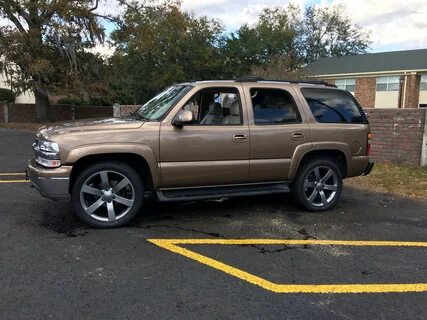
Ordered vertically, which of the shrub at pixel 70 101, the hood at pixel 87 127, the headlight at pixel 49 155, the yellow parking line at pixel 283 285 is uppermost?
the shrub at pixel 70 101

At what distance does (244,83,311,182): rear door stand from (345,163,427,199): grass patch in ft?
10.1

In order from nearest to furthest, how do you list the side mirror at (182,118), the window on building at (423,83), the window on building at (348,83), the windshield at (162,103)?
1. the side mirror at (182,118)
2. the windshield at (162,103)
3. the window on building at (423,83)
4. the window on building at (348,83)

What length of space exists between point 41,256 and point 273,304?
2.43 m

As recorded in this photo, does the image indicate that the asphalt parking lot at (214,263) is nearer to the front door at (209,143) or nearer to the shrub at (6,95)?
the front door at (209,143)

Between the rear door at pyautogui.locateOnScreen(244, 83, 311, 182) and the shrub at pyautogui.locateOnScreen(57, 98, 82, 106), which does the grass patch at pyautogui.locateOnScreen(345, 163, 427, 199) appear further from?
the shrub at pyautogui.locateOnScreen(57, 98, 82, 106)

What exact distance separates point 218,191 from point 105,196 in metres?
1.49

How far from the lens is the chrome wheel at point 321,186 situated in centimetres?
679

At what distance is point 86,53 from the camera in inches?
978

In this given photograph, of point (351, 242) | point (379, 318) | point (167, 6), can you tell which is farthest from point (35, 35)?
point (379, 318)

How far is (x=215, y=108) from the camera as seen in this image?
633cm

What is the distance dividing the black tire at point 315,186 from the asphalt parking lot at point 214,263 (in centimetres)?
18

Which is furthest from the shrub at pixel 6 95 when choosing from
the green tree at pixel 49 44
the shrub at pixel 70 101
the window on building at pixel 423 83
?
the window on building at pixel 423 83

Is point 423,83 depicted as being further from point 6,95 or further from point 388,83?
point 6,95

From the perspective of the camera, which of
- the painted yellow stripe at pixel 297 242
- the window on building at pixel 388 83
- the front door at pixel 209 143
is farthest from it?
the window on building at pixel 388 83
